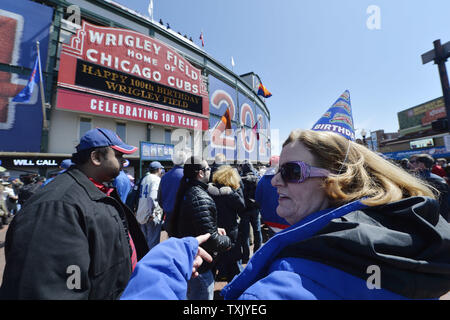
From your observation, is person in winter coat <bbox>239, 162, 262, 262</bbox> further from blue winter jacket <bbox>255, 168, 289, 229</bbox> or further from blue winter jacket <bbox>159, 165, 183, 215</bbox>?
blue winter jacket <bbox>159, 165, 183, 215</bbox>

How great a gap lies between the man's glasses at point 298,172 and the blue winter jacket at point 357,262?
365mm

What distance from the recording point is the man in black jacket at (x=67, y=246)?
1.00 m

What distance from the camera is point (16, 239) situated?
1.04 m

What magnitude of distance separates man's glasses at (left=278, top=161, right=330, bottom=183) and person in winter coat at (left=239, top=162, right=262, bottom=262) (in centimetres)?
297

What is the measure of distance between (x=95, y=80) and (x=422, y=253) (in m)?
14.4

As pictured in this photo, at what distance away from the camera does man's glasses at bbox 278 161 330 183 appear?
3.87ft

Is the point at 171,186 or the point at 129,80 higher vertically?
the point at 129,80

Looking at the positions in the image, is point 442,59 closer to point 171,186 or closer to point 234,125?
point 171,186

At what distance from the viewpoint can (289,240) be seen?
849mm

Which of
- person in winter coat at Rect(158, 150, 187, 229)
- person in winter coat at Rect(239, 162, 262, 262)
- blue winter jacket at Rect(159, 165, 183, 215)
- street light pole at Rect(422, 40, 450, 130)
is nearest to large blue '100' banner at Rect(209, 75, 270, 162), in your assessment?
street light pole at Rect(422, 40, 450, 130)

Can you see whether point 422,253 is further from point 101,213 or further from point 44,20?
point 44,20

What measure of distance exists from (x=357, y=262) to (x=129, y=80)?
1529 cm

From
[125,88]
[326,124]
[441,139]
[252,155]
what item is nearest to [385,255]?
[326,124]

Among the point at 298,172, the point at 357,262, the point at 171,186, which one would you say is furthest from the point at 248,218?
the point at 357,262
